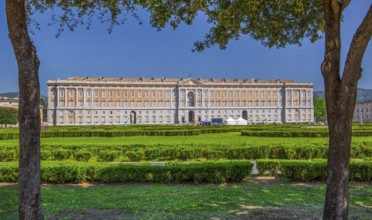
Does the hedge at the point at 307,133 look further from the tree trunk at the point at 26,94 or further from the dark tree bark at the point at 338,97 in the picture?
the tree trunk at the point at 26,94

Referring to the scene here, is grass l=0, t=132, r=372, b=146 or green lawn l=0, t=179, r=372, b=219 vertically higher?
grass l=0, t=132, r=372, b=146

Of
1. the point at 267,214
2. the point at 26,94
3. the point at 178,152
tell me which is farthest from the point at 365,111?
the point at 26,94

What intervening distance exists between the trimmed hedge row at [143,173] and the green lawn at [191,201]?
34 centimetres

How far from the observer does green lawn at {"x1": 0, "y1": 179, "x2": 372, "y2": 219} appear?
17.0 ft

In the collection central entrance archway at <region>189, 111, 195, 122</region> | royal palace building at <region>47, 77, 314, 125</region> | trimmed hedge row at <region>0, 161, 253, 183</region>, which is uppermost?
royal palace building at <region>47, 77, 314, 125</region>

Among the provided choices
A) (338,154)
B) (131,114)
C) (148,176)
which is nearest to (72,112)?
(131,114)

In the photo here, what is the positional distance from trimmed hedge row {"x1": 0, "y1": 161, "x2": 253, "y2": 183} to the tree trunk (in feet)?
15.0

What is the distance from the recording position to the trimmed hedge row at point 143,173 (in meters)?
8.19

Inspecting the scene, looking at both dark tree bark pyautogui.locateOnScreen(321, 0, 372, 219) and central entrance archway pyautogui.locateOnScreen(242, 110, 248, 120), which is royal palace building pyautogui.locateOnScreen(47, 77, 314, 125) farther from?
dark tree bark pyautogui.locateOnScreen(321, 0, 372, 219)

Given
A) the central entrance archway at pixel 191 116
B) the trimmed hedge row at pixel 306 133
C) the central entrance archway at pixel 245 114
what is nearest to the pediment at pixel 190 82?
the central entrance archway at pixel 191 116

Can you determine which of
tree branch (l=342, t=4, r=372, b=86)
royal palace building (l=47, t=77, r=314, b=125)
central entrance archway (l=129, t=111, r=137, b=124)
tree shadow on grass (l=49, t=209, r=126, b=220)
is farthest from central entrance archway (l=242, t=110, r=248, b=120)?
tree branch (l=342, t=4, r=372, b=86)

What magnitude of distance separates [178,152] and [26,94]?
933cm

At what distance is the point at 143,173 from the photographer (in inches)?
328

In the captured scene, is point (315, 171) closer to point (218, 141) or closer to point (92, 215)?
point (92, 215)
